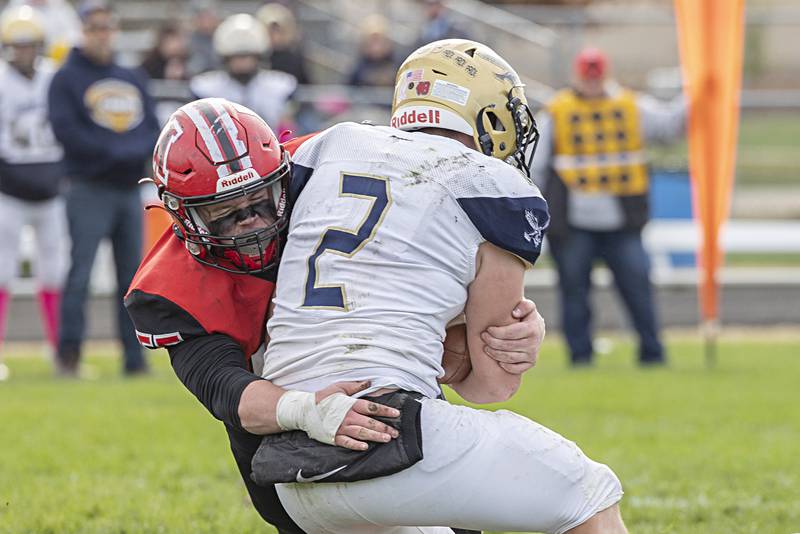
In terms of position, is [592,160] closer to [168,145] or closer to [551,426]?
[551,426]

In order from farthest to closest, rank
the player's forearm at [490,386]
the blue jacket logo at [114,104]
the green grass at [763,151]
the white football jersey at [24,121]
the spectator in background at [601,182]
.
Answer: the green grass at [763,151] < the spectator in background at [601,182] < the white football jersey at [24,121] < the blue jacket logo at [114,104] < the player's forearm at [490,386]

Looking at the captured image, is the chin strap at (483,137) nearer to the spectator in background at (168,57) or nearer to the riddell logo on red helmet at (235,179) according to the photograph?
the riddell logo on red helmet at (235,179)

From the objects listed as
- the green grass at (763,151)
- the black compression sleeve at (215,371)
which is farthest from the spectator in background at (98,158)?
the green grass at (763,151)

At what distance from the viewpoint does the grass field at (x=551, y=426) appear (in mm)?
4672

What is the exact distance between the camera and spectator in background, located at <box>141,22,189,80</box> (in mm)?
12789

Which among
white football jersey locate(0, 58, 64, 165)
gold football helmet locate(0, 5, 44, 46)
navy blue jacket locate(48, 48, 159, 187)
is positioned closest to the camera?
navy blue jacket locate(48, 48, 159, 187)

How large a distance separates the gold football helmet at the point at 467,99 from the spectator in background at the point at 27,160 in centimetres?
598

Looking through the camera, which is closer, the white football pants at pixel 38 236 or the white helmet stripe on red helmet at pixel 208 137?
the white helmet stripe on red helmet at pixel 208 137

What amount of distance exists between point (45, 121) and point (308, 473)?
6674 mm

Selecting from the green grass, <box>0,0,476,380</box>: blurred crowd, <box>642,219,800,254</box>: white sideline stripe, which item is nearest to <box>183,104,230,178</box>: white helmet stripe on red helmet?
<box>0,0,476,380</box>: blurred crowd

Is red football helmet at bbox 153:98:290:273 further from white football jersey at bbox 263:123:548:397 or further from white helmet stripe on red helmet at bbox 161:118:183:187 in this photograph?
white football jersey at bbox 263:123:548:397

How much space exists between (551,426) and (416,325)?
12.5 ft

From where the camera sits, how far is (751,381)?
841 cm

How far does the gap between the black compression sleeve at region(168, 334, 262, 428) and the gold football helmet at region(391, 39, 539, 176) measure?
0.72 metres
